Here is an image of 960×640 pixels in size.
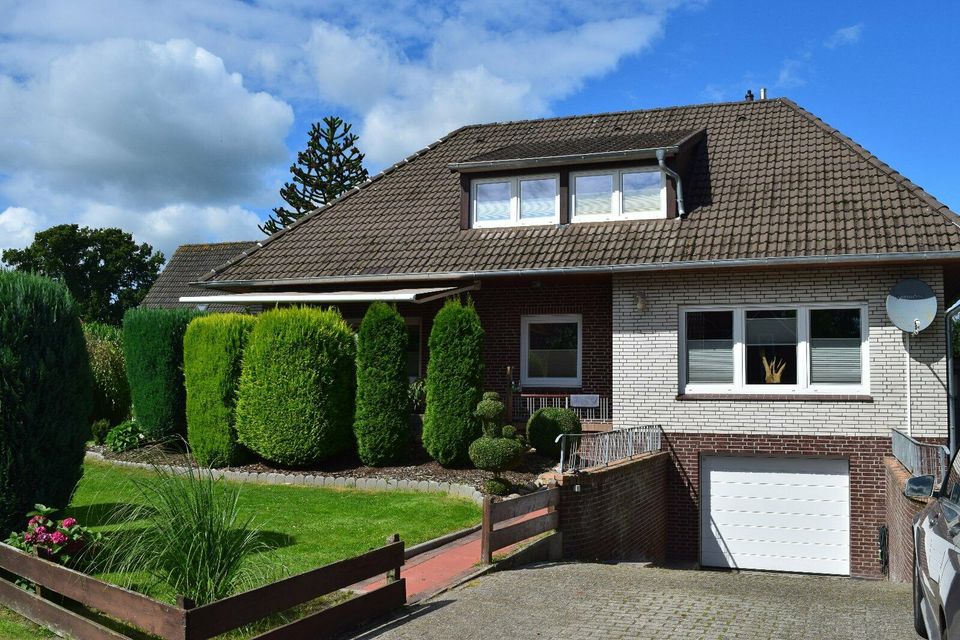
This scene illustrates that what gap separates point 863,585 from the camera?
10.1 meters

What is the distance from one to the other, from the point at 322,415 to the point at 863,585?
8698 millimetres

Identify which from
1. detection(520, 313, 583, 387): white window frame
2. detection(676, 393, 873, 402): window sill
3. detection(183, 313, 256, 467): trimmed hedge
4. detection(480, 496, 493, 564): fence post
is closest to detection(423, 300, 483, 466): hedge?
detection(520, 313, 583, 387): white window frame

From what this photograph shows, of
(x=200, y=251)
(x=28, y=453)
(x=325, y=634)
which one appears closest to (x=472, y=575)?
(x=325, y=634)

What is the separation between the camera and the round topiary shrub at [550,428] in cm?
1486

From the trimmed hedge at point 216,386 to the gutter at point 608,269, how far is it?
2.28 meters

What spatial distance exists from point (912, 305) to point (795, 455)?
122 inches

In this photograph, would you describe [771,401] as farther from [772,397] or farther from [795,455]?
[795,455]

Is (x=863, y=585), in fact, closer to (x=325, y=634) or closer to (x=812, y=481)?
(x=812, y=481)

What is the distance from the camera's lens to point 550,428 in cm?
1490

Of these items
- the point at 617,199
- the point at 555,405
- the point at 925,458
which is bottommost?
the point at 925,458

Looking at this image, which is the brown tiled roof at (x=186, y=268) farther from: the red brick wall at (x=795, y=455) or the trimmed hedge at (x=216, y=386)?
the red brick wall at (x=795, y=455)

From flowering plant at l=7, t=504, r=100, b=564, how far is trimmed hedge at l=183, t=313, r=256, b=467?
6.89m

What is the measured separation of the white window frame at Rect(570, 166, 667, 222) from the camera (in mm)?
16688

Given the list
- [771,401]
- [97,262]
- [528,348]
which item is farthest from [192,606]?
[97,262]
